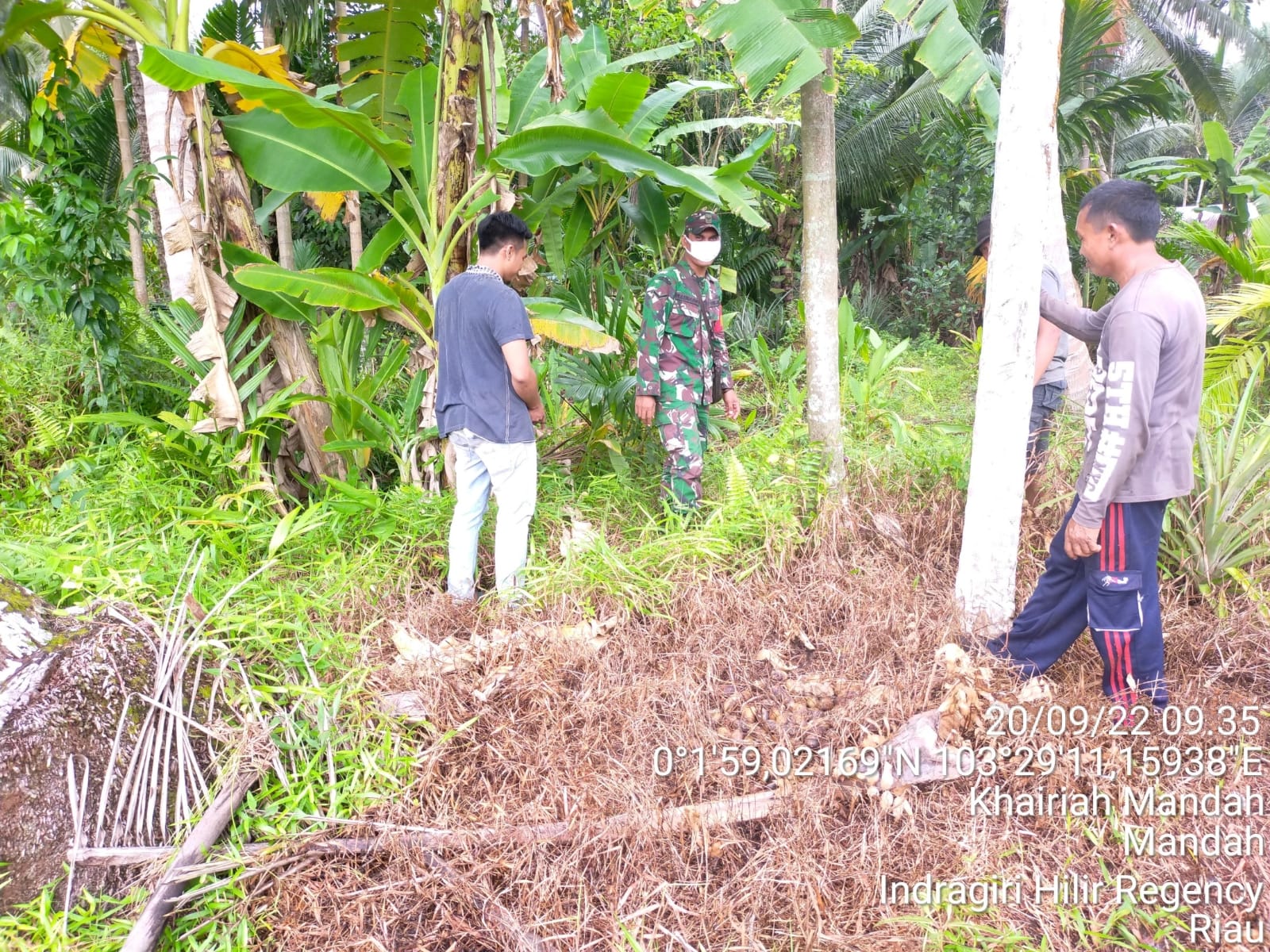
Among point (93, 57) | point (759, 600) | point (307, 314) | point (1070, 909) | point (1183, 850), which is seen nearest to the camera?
point (1070, 909)

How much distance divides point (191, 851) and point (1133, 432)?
9.79 feet

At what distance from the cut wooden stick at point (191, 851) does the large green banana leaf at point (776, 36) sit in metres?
3.17

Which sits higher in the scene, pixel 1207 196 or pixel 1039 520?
pixel 1207 196

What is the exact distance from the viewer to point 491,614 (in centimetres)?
357

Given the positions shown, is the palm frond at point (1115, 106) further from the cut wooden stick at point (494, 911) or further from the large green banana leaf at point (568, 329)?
the cut wooden stick at point (494, 911)

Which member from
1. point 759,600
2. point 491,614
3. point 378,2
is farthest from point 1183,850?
point 378,2

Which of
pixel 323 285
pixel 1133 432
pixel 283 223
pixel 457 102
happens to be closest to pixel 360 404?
pixel 323 285

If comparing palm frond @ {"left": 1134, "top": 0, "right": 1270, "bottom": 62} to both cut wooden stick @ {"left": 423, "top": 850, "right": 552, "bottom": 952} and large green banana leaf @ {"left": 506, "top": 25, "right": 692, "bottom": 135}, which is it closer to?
large green banana leaf @ {"left": 506, "top": 25, "right": 692, "bottom": 135}

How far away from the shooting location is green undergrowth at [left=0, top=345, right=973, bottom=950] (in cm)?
254

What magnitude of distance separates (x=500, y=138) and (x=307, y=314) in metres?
1.44

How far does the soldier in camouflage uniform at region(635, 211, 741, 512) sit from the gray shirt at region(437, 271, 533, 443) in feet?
3.03

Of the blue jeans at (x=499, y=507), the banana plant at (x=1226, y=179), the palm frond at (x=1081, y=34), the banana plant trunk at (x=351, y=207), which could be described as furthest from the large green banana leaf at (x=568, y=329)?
the banana plant at (x=1226, y=179)

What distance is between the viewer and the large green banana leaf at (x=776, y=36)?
349cm

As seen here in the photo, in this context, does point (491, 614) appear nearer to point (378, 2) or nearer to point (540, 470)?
point (540, 470)
